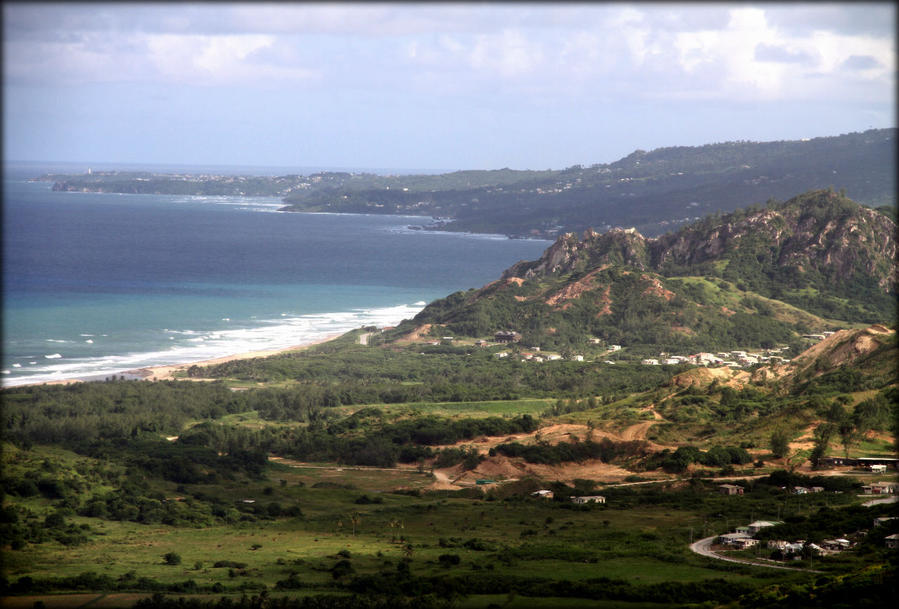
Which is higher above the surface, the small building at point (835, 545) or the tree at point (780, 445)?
the small building at point (835, 545)

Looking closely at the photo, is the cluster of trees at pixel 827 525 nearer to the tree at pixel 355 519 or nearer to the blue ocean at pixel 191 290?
the tree at pixel 355 519

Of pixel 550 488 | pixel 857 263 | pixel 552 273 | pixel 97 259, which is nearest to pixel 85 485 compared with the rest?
pixel 550 488

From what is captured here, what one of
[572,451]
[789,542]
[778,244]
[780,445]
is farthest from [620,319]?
[789,542]

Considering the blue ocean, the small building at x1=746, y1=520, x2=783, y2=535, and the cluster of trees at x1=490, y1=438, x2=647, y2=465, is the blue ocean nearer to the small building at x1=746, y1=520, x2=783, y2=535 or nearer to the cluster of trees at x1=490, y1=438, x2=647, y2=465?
the cluster of trees at x1=490, y1=438, x2=647, y2=465

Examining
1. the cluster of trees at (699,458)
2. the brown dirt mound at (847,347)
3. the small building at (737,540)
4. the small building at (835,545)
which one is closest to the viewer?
the small building at (835,545)

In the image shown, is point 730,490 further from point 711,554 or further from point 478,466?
point 478,466

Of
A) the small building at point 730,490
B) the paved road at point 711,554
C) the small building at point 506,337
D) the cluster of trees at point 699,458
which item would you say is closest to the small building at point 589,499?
the small building at point 730,490

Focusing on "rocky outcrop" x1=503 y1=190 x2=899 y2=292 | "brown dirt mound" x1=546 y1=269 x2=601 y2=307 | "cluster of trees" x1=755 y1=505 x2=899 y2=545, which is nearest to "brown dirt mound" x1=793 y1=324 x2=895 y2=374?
"cluster of trees" x1=755 y1=505 x2=899 y2=545
